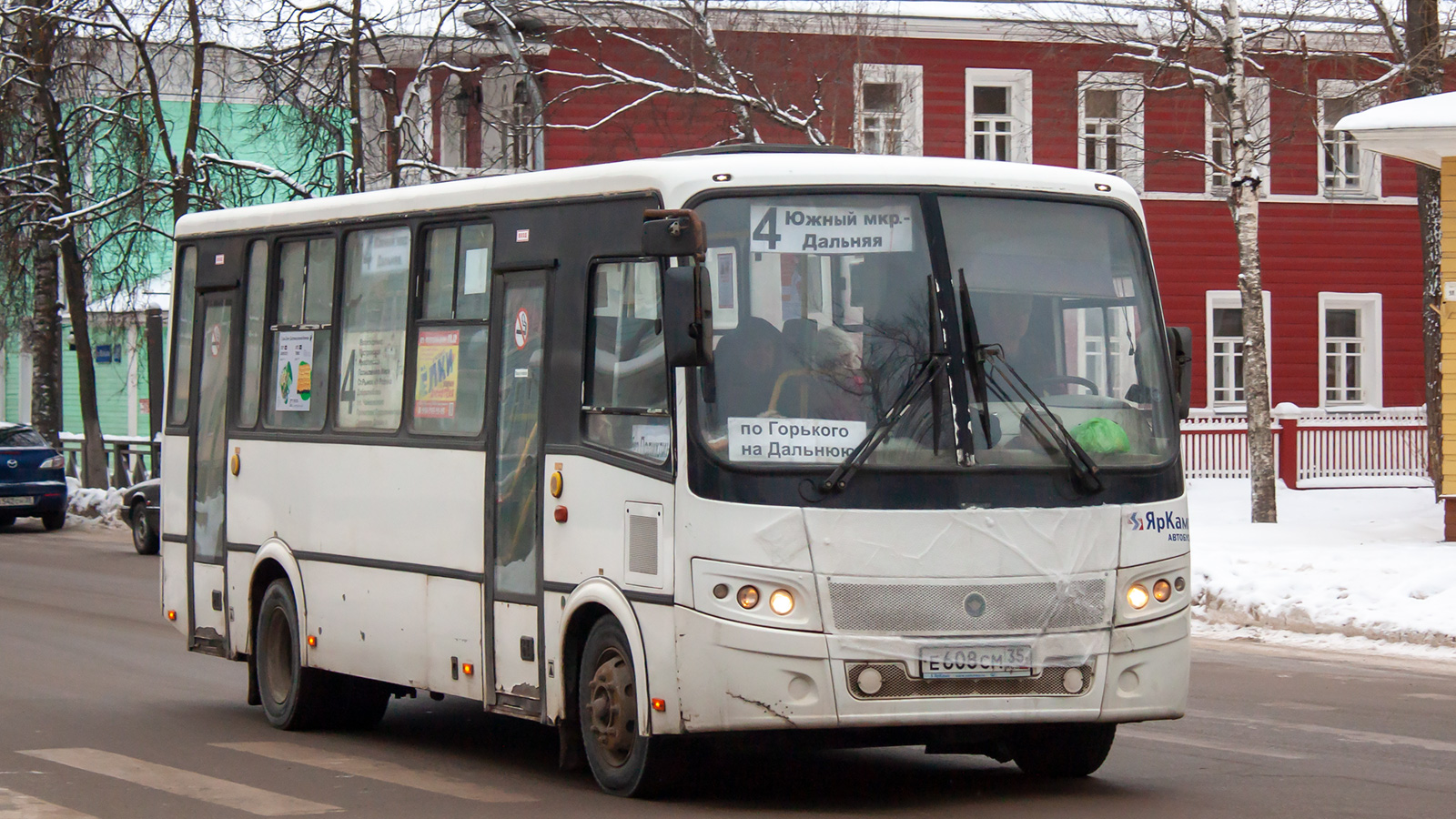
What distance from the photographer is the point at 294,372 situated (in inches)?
448

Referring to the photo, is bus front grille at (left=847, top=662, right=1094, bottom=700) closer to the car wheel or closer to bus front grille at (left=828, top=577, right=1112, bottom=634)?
bus front grille at (left=828, top=577, right=1112, bottom=634)

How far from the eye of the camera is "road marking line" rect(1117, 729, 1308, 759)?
9703 millimetres

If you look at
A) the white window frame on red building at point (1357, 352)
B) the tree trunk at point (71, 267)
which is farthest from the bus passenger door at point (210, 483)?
the white window frame on red building at point (1357, 352)

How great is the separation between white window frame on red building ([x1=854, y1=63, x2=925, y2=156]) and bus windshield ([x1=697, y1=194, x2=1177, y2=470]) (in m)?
23.4

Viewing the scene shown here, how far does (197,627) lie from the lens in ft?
40.2

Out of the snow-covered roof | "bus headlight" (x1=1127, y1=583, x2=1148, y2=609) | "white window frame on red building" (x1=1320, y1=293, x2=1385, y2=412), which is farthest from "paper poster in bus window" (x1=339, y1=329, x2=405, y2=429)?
"white window frame on red building" (x1=1320, y1=293, x2=1385, y2=412)

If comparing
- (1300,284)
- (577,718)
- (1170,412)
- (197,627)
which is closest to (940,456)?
(1170,412)

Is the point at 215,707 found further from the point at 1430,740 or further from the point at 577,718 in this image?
the point at 1430,740

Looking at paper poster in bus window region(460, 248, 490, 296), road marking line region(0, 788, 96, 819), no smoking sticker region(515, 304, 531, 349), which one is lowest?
road marking line region(0, 788, 96, 819)

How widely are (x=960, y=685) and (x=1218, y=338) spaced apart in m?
32.5

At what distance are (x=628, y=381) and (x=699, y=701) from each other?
139 cm

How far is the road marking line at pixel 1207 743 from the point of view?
970 cm

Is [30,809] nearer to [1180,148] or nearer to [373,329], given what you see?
[373,329]

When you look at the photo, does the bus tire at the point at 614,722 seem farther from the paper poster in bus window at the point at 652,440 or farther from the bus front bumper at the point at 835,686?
the paper poster in bus window at the point at 652,440
